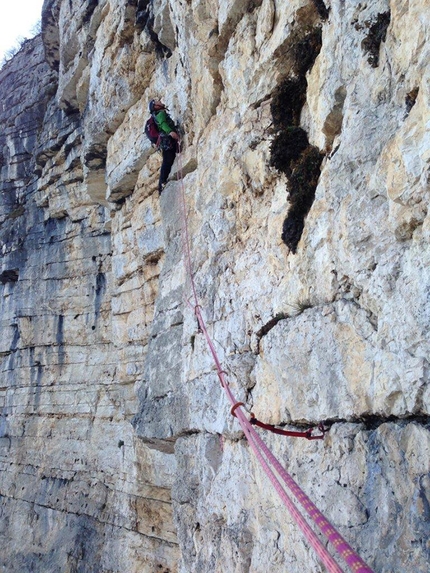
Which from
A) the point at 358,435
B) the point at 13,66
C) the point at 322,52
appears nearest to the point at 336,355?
the point at 358,435

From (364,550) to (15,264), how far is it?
16591 millimetres

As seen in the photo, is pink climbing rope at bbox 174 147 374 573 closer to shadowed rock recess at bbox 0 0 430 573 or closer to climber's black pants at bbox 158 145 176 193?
shadowed rock recess at bbox 0 0 430 573

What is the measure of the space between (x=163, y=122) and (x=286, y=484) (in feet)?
24.5

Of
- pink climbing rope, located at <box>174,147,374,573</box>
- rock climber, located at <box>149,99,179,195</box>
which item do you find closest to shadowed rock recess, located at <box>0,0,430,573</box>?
pink climbing rope, located at <box>174,147,374,573</box>

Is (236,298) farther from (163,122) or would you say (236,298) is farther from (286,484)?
(163,122)

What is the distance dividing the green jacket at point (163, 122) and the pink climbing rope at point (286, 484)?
0.52 m

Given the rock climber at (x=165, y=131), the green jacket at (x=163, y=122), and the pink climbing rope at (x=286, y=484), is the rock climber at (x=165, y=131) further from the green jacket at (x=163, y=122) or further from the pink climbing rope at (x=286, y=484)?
the pink climbing rope at (x=286, y=484)

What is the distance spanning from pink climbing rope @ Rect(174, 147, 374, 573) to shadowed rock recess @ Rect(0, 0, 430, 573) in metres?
0.23

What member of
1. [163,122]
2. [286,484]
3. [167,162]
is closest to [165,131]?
[163,122]

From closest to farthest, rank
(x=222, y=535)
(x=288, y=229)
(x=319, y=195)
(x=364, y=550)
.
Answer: (x=364, y=550) < (x=319, y=195) < (x=288, y=229) < (x=222, y=535)

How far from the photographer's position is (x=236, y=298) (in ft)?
21.0

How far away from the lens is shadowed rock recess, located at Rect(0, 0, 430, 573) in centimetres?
361

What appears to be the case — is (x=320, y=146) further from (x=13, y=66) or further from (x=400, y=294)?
(x=13, y=66)

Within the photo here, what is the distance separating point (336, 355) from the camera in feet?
13.9
